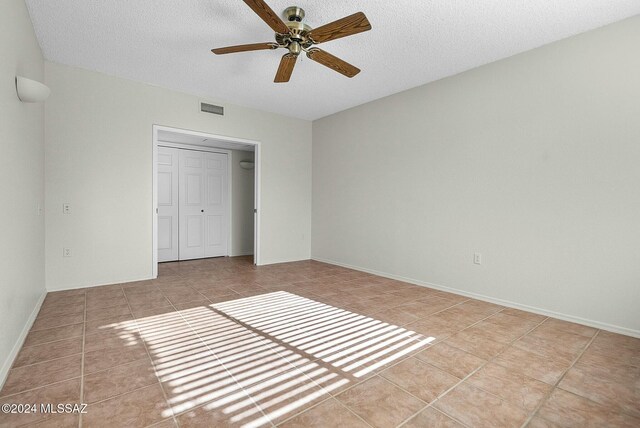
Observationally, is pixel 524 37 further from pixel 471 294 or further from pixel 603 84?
pixel 471 294

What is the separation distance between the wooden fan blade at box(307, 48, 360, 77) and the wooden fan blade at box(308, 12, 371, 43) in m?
0.19

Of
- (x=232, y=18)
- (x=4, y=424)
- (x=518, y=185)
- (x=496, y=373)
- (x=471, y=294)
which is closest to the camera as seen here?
(x=4, y=424)

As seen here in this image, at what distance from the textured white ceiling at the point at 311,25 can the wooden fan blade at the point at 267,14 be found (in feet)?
0.84

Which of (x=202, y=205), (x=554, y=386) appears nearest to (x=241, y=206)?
(x=202, y=205)

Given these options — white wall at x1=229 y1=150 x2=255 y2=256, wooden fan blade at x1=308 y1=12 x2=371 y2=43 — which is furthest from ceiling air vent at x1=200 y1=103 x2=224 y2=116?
wooden fan blade at x1=308 y1=12 x2=371 y2=43

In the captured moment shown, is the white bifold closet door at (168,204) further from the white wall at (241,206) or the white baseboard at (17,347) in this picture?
the white baseboard at (17,347)

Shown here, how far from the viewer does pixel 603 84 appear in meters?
2.73

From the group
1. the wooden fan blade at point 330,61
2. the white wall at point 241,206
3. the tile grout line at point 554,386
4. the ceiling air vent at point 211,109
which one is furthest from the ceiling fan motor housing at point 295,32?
the white wall at point 241,206

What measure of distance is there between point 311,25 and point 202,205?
4.39 m

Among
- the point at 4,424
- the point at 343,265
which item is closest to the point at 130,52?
the point at 4,424

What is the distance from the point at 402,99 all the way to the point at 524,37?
166cm

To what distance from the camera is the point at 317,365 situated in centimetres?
208

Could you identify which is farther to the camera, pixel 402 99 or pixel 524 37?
pixel 402 99

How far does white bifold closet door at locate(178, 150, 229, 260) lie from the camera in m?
6.01
